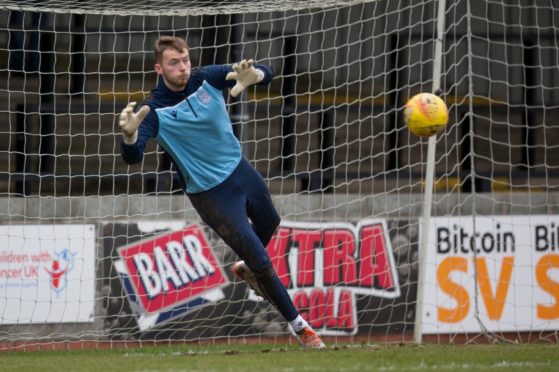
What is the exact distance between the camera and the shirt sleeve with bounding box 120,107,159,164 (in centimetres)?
775

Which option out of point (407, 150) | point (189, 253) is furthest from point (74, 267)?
point (407, 150)

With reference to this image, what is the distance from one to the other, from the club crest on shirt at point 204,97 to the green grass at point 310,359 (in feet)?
5.95

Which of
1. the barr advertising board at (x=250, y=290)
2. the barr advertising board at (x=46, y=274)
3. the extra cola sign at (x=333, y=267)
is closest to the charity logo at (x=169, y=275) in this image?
Result: the barr advertising board at (x=250, y=290)

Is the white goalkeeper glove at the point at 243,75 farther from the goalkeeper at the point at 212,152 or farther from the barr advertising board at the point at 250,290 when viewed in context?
the barr advertising board at the point at 250,290

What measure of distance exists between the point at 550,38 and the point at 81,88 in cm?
541

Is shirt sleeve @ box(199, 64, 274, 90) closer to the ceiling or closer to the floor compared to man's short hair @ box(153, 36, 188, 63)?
closer to the floor

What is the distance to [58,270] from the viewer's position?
10570 millimetres

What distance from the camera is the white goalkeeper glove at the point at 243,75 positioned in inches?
318

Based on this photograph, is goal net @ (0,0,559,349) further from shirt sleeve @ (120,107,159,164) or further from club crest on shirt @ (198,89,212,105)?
shirt sleeve @ (120,107,159,164)

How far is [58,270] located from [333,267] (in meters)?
2.53

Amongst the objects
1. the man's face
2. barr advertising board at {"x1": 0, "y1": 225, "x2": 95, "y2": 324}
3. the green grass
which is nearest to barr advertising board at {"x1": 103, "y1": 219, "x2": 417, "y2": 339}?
barr advertising board at {"x1": 0, "y1": 225, "x2": 95, "y2": 324}

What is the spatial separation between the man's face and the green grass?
194 cm

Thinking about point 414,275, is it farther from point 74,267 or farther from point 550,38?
point 550,38

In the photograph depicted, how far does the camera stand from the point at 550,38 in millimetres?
13781
